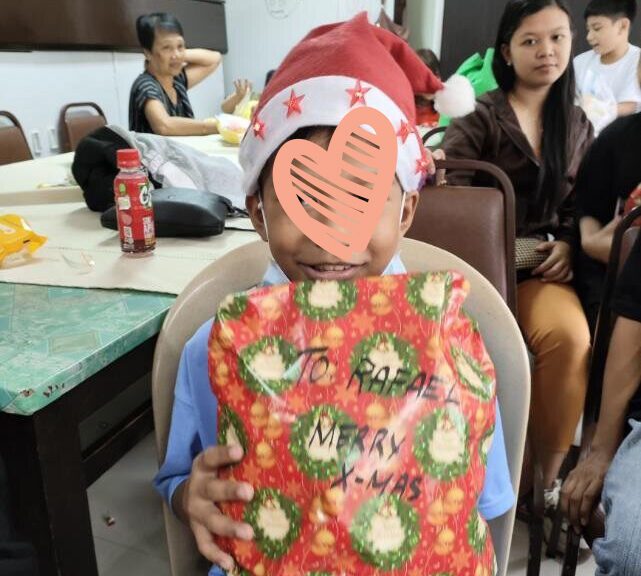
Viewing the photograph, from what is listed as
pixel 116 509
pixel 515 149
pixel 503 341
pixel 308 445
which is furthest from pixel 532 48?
pixel 116 509

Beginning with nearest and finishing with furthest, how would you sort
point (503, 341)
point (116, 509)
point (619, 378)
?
point (503, 341) < point (619, 378) < point (116, 509)

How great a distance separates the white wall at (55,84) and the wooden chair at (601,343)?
3.14 metres

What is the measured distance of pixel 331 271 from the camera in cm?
64

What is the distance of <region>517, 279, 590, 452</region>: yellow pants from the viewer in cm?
148

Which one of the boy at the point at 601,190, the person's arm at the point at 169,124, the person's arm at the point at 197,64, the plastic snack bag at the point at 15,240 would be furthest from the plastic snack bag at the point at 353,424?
the person's arm at the point at 197,64

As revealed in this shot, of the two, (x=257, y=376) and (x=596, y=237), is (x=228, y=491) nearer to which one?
(x=257, y=376)

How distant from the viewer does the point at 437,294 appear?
0.55m

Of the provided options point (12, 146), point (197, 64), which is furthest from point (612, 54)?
point (12, 146)

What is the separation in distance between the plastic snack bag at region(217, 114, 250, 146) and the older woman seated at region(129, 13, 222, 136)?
11 cm

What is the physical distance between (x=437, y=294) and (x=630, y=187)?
118 centimetres

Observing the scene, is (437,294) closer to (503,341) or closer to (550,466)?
(503,341)

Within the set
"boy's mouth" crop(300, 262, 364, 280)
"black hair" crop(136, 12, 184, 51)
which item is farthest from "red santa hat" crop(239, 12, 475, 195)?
"black hair" crop(136, 12, 184, 51)

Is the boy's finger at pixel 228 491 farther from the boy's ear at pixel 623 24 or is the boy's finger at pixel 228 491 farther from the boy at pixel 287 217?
the boy's ear at pixel 623 24

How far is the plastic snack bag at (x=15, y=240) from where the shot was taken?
1014 millimetres
